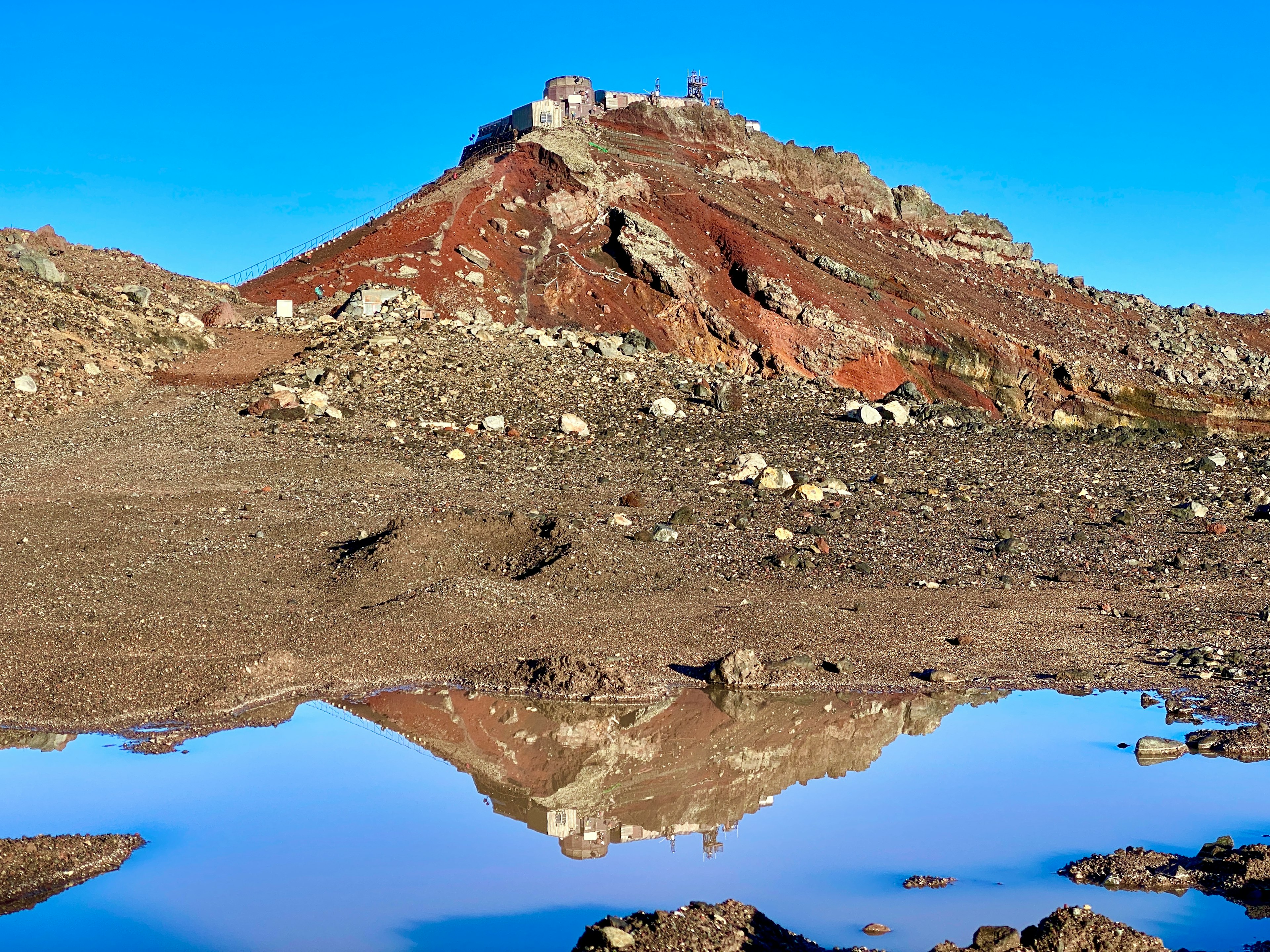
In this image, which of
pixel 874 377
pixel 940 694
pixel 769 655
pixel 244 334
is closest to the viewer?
pixel 940 694

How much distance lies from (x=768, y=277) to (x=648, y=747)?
86.7 feet

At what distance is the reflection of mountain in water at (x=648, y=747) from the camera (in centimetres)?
845

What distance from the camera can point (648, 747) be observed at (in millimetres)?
9906

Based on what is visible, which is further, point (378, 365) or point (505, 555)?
point (378, 365)

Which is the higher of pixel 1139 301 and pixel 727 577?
pixel 1139 301

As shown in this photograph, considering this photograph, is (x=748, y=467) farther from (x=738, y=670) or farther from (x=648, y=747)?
(x=648, y=747)

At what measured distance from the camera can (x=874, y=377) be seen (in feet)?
114

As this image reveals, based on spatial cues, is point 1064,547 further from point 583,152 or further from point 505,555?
point 583,152

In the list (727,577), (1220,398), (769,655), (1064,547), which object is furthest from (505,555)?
(1220,398)

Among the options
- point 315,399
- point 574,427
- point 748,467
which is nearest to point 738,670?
point 748,467

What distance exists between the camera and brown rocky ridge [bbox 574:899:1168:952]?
18.7 feet

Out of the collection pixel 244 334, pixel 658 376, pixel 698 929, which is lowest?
pixel 698 929

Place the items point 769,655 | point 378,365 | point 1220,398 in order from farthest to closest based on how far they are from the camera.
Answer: point 1220,398, point 378,365, point 769,655

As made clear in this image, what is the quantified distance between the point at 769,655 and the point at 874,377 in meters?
23.8
